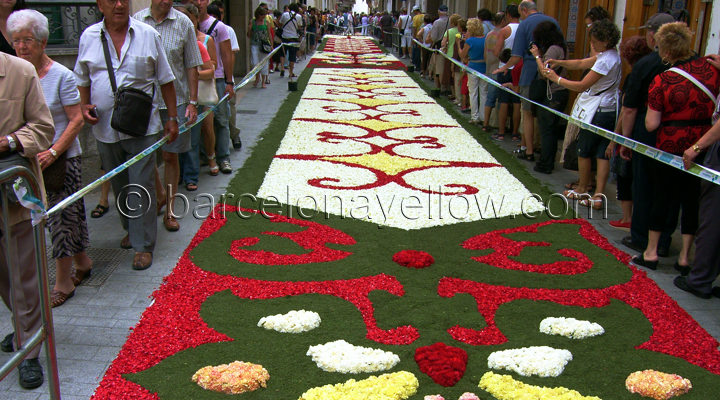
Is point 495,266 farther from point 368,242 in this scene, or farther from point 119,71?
point 119,71

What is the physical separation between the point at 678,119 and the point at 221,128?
4.55m

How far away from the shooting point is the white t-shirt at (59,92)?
352 centimetres

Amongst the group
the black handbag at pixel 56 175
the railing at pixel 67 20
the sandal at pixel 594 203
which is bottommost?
the sandal at pixel 594 203

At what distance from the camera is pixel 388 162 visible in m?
7.28

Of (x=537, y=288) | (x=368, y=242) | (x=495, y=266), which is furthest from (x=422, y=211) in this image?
(x=537, y=288)

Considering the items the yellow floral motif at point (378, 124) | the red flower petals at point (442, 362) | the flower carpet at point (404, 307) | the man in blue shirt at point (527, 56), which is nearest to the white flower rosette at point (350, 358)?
the flower carpet at point (404, 307)

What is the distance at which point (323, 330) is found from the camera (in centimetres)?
337

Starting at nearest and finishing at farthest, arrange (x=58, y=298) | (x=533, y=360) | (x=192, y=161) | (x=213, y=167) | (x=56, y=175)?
(x=533, y=360)
(x=56, y=175)
(x=58, y=298)
(x=192, y=161)
(x=213, y=167)

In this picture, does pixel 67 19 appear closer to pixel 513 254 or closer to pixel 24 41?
pixel 24 41

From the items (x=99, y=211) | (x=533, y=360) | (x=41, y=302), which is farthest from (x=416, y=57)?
(x=41, y=302)

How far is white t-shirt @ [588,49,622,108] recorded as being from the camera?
5645 millimetres

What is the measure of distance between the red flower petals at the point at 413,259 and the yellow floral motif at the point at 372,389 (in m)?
1.42

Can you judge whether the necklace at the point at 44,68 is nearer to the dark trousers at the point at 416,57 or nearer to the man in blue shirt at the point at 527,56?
the man in blue shirt at the point at 527,56

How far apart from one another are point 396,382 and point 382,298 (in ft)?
3.15
